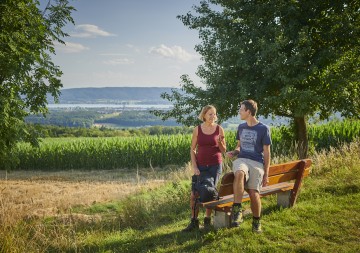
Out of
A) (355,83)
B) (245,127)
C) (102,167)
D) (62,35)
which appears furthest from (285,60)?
(102,167)

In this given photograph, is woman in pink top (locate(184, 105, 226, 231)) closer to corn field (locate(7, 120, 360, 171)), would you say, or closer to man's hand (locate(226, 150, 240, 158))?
man's hand (locate(226, 150, 240, 158))

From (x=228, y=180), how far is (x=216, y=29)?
8.02 m

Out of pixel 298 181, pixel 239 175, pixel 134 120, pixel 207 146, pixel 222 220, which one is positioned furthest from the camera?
pixel 134 120

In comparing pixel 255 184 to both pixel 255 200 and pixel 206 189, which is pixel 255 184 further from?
pixel 206 189

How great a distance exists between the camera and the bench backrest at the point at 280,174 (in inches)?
206

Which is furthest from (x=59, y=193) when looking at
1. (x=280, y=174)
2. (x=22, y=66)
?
(x=280, y=174)

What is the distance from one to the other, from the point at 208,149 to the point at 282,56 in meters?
5.62

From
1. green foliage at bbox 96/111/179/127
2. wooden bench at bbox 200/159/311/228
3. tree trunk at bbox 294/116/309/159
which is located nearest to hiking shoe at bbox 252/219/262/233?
wooden bench at bbox 200/159/311/228

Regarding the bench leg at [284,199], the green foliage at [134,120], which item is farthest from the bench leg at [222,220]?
the green foliage at [134,120]

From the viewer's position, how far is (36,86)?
12211mm

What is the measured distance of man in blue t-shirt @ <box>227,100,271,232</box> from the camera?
17.3 ft

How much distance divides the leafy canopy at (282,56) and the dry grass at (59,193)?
4041mm

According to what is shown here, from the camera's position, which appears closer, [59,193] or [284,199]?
[284,199]

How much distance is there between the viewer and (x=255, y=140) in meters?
5.32
